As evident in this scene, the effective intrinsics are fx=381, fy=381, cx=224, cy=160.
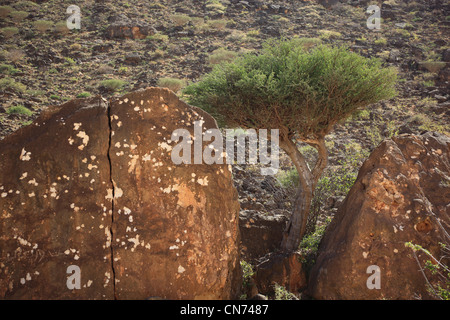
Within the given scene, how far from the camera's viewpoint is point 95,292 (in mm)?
4414

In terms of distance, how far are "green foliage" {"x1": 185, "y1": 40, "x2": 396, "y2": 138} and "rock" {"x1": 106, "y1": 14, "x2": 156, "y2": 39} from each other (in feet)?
48.8

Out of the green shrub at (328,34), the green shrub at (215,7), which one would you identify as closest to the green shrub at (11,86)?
the green shrub at (215,7)

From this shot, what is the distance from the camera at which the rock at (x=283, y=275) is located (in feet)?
19.8

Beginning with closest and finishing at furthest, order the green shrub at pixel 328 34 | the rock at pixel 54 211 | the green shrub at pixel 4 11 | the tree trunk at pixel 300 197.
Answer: the rock at pixel 54 211
the tree trunk at pixel 300 197
the green shrub at pixel 4 11
the green shrub at pixel 328 34

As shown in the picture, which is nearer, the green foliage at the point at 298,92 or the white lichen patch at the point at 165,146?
the white lichen patch at the point at 165,146

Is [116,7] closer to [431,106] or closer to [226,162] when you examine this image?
[431,106]

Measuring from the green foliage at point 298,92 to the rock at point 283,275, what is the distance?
3.12m

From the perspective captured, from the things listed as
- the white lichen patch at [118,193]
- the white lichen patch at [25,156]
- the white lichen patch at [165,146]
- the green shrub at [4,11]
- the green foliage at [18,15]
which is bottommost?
the white lichen patch at [118,193]

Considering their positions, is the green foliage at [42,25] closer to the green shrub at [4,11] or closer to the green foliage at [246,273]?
the green shrub at [4,11]

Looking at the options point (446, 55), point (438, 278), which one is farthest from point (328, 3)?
point (438, 278)

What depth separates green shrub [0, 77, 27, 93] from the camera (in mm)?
14719

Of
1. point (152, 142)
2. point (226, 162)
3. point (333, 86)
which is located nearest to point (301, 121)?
point (333, 86)

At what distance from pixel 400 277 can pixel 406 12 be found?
25626 mm
